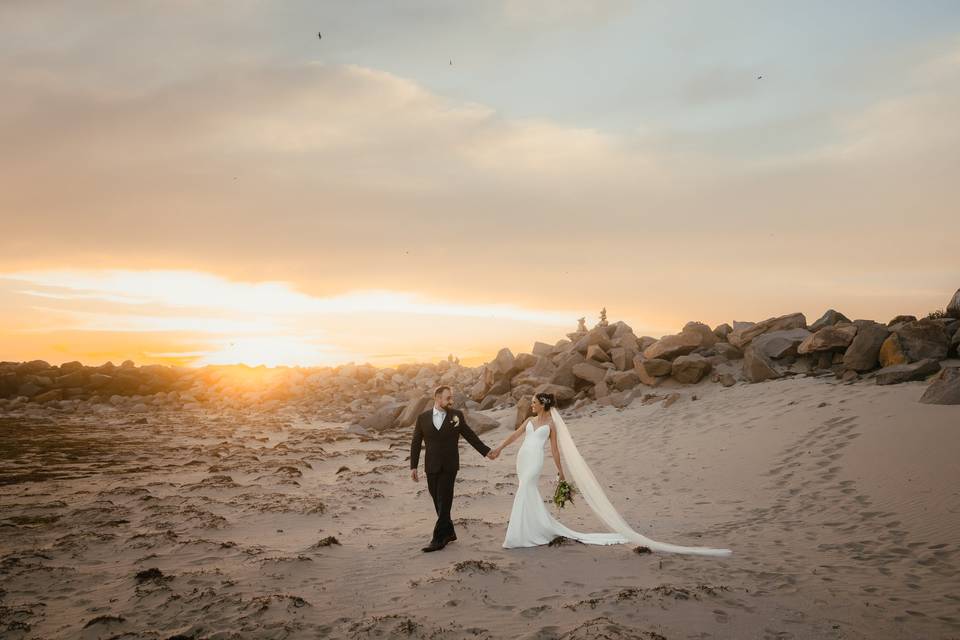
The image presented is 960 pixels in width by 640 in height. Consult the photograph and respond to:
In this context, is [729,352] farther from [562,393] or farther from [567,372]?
A: [562,393]

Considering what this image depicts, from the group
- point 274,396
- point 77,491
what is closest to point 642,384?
point 77,491

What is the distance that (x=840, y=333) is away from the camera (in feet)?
60.4

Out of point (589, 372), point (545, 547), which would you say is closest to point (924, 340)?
point (589, 372)

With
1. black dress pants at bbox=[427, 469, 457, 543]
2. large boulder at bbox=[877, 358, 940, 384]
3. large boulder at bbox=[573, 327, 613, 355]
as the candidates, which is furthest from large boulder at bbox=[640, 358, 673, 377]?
black dress pants at bbox=[427, 469, 457, 543]

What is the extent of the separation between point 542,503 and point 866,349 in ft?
43.9

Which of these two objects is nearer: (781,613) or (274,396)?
(781,613)

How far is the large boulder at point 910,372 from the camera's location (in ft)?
51.4

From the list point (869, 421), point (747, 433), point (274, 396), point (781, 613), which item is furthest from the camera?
point (274, 396)

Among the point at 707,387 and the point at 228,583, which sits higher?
the point at 707,387

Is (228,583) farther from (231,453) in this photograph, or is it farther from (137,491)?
(231,453)

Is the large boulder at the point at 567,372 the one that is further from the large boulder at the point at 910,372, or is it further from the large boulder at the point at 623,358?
the large boulder at the point at 910,372

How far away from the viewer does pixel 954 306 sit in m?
18.5

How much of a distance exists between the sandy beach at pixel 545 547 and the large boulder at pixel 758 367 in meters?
0.59

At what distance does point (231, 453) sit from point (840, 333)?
2060cm
